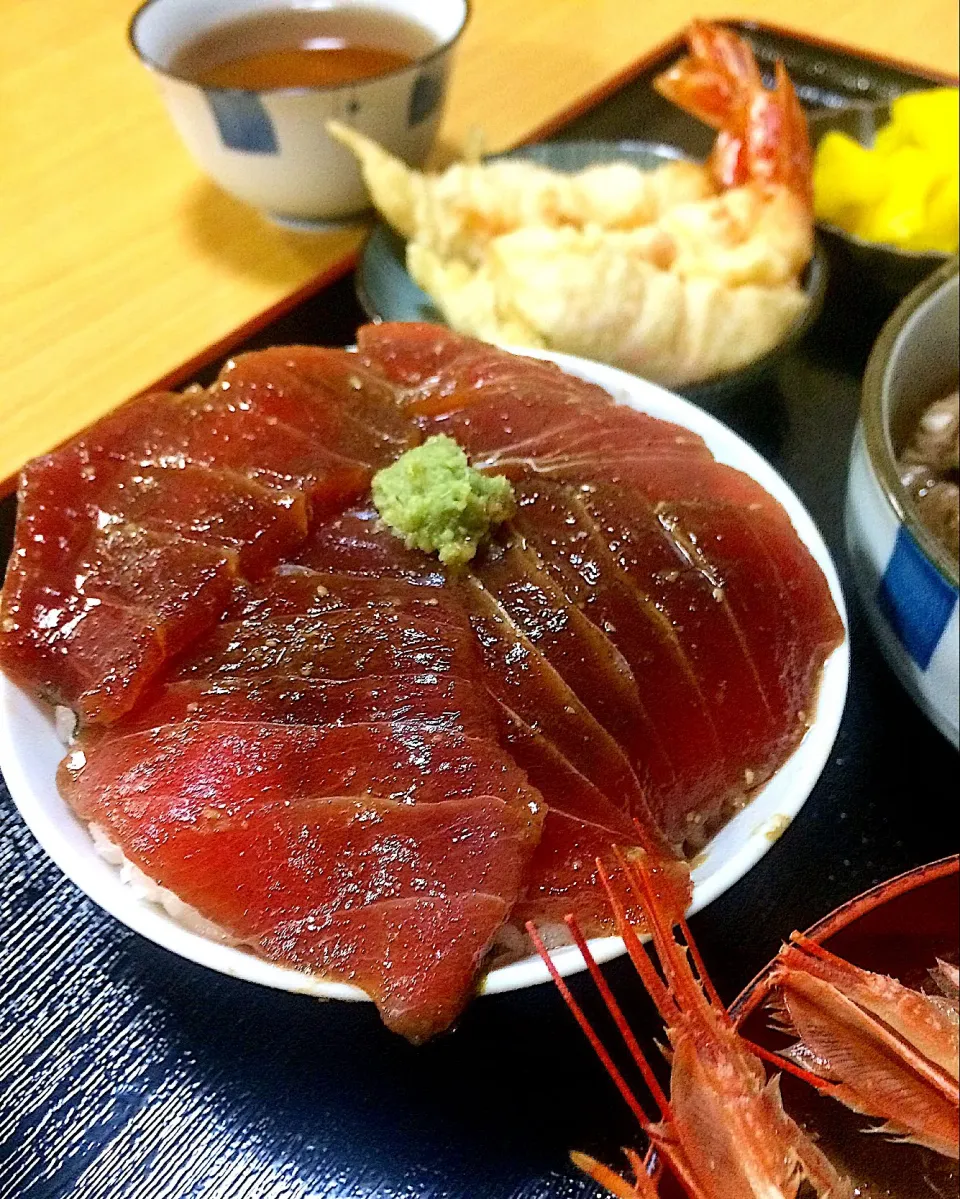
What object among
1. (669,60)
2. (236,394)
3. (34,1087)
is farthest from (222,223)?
(34,1087)

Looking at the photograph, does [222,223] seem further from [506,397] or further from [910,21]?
[910,21]

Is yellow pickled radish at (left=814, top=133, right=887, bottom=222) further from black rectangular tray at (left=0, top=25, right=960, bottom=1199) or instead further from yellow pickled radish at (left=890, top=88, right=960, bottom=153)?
black rectangular tray at (left=0, top=25, right=960, bottom=1199)

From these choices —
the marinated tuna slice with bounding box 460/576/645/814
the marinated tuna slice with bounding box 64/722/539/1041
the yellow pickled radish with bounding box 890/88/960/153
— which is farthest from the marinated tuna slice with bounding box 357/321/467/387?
the yellow pickled radish with bounding box 890/88/960/153

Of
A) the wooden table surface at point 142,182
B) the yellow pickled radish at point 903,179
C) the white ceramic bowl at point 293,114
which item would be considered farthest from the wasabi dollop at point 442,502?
the yellow pickled radish at point 903,179

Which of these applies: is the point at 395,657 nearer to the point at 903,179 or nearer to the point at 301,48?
the point at 903,179

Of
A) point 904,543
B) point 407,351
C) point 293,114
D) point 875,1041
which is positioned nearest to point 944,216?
point 904,543

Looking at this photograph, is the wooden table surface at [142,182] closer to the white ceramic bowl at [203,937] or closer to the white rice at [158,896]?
the white ceramic bowl at [203,937]
